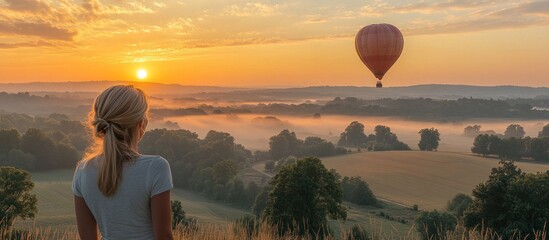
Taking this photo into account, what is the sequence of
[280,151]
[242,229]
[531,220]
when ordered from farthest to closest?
[280,151]
[531,220]
[242,229]

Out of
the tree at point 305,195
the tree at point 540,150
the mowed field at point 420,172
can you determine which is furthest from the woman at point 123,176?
the tree at point 540,150

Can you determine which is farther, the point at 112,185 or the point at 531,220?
the point at 531,220

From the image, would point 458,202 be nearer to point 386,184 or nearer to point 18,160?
point 386,184

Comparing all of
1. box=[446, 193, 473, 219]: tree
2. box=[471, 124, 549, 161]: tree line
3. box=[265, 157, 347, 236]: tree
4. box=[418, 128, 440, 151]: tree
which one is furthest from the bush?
box=[418, 128, 440, 151]: tree

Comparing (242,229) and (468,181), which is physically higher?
(242,229)

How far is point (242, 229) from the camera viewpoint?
770 centimetres

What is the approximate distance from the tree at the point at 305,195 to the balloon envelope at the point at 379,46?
10709 millimetres

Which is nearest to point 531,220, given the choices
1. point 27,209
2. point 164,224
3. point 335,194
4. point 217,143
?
point 335,194

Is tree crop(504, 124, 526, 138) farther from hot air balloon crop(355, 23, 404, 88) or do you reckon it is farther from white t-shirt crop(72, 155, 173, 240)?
white t-shirt crop(72, 155, 173, 240)

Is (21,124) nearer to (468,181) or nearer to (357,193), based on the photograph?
(357,193)

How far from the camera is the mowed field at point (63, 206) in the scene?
151ft

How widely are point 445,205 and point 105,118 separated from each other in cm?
7025

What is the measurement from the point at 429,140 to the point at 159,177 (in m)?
128

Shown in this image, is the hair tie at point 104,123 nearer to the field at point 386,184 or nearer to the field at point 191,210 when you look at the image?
the field at point 191,210
